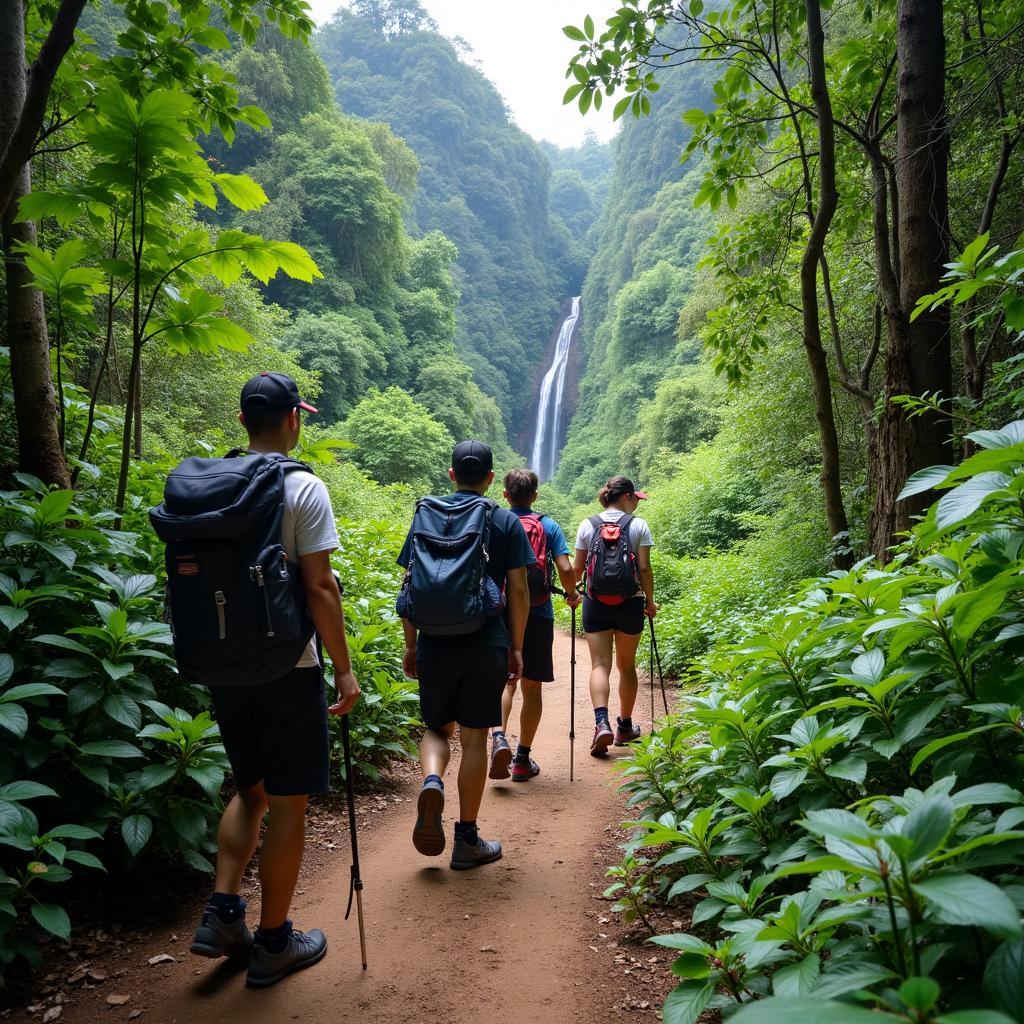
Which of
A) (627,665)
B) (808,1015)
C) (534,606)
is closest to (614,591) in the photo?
(627,665)

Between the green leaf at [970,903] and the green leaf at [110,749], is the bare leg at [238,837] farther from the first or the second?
the green leaf at [970,903]

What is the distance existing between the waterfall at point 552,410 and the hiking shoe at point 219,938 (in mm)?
45035

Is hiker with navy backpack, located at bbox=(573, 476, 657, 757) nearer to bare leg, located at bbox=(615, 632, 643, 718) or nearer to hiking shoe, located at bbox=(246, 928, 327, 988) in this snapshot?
bare leg, located at bbox=(615, 632, 643, 718)

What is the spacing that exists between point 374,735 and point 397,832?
83cm

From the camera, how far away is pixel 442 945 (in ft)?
8.59

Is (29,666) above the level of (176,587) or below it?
below

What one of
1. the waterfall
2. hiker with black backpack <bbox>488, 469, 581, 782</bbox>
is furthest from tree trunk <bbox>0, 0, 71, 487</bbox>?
the waterfall

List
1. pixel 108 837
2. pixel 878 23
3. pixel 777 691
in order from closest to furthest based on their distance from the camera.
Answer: pixel 777 691 → pixel 108 837 → pixel 878 23

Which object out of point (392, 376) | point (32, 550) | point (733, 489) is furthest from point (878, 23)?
point (392, 376)

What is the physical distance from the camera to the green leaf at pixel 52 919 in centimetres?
204

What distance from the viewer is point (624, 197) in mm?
58531

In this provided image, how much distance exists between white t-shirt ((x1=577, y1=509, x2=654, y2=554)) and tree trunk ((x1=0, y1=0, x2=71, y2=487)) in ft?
10.9

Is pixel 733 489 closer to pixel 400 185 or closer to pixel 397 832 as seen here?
pixel 397 832

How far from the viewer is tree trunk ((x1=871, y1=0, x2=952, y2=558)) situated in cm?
392
